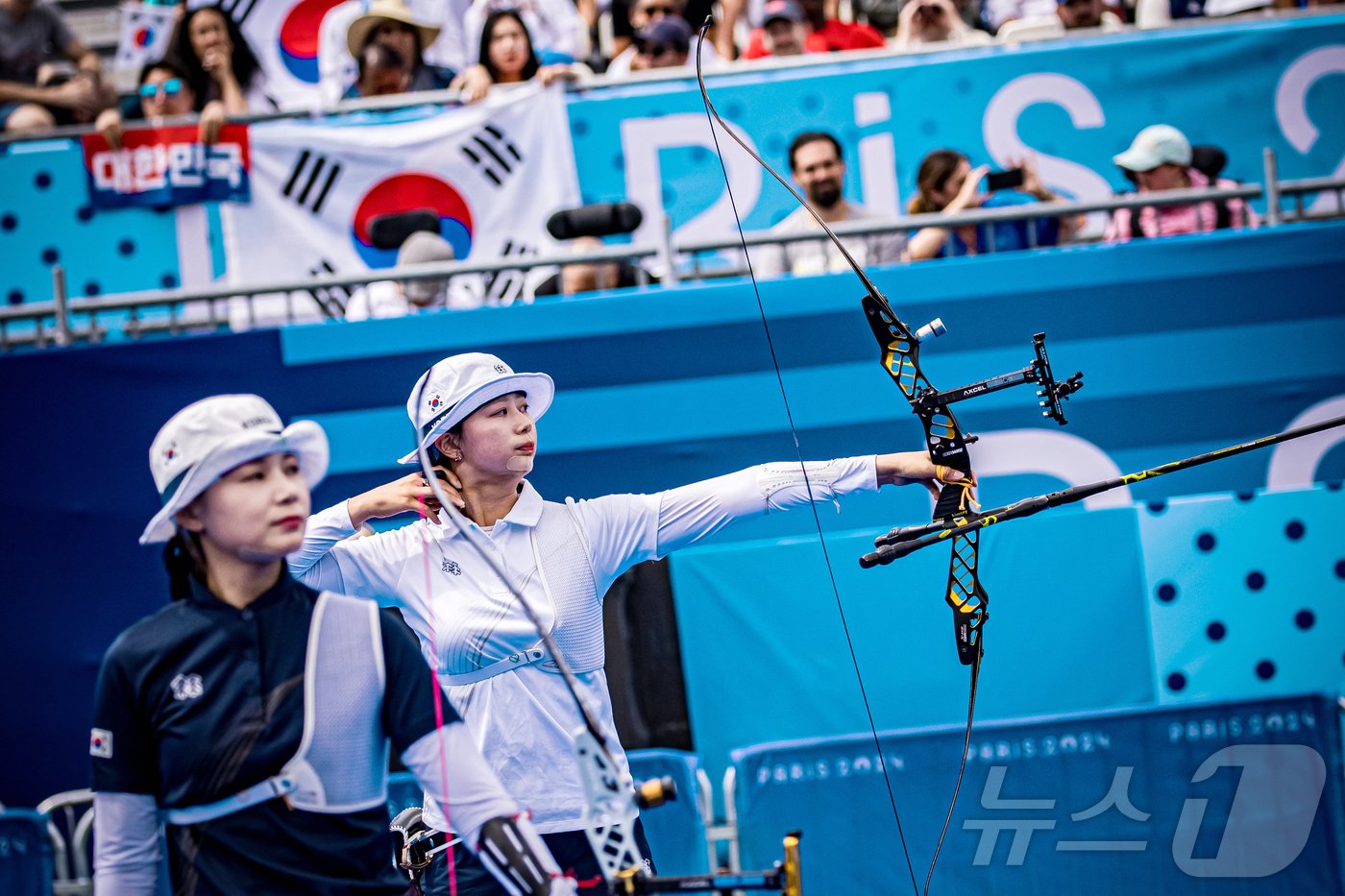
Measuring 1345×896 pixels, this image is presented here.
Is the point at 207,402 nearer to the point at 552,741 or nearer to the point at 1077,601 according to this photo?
the point at 552,741

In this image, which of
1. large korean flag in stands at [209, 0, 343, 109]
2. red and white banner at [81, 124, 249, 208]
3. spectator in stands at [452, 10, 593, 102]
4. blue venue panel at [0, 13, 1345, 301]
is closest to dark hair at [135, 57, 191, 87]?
large korean flag in stands at [209, 0, 343, 109]

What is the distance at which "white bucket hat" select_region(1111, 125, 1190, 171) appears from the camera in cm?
718

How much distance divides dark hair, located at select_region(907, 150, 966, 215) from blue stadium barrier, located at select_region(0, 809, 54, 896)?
180 inches

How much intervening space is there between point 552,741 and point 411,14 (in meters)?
5.68

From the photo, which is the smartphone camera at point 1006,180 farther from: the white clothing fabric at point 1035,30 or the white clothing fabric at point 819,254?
the white clothing fabric at point 1035,30

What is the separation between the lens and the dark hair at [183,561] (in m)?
2.96

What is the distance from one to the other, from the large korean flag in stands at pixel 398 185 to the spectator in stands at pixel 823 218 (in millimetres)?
1170

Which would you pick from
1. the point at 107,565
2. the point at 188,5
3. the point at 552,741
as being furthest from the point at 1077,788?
the point at 188,5

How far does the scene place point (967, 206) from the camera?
7.10 meters

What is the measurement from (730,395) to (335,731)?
3.77 m

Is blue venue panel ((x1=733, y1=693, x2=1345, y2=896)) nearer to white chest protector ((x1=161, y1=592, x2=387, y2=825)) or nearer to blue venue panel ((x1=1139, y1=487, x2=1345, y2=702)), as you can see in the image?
blue venue panel ((x1=1139, y1=487, x2=1345, y2=702))

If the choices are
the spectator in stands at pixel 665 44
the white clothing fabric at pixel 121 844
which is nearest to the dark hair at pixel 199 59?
A: the spectator in stands at pixel 665 44

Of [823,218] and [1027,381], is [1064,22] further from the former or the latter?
[1027,381]

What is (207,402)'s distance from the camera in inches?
116
